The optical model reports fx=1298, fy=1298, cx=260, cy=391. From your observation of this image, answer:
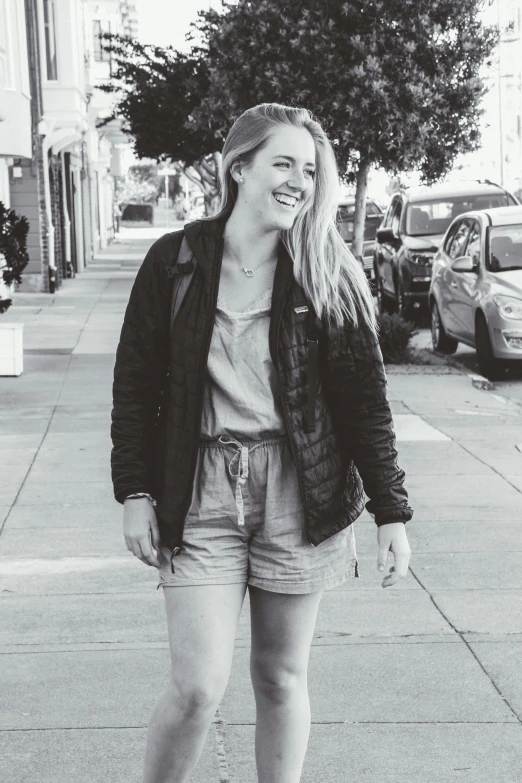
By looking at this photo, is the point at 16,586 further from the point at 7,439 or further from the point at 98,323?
the point at 98,323

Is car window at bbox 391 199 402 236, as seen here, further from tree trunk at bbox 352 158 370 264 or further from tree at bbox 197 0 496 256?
tree at bbox 197 0 496 256

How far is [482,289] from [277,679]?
33.8 feet

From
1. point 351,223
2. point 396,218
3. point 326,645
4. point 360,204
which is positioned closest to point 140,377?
point 326,645

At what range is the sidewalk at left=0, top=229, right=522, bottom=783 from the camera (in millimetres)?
3775

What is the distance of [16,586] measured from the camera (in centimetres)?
559

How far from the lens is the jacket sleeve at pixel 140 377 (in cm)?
301

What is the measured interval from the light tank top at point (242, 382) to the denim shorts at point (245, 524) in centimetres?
3

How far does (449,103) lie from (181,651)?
40.4ft

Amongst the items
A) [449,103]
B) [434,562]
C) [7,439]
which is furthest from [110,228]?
[434,562]

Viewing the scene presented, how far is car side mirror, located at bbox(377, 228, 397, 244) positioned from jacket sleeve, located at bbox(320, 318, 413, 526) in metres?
15.3

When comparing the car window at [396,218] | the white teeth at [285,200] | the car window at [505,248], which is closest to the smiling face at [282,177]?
the white teeth at [285,200]

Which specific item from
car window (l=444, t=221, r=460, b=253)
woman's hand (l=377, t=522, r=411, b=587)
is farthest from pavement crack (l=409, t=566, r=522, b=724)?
car window (l=444, t=221, r=460, b=253)

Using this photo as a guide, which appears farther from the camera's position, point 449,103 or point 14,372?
point 449,103

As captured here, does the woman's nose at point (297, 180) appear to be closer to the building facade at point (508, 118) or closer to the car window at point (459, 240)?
the car window at point (459, 240)
